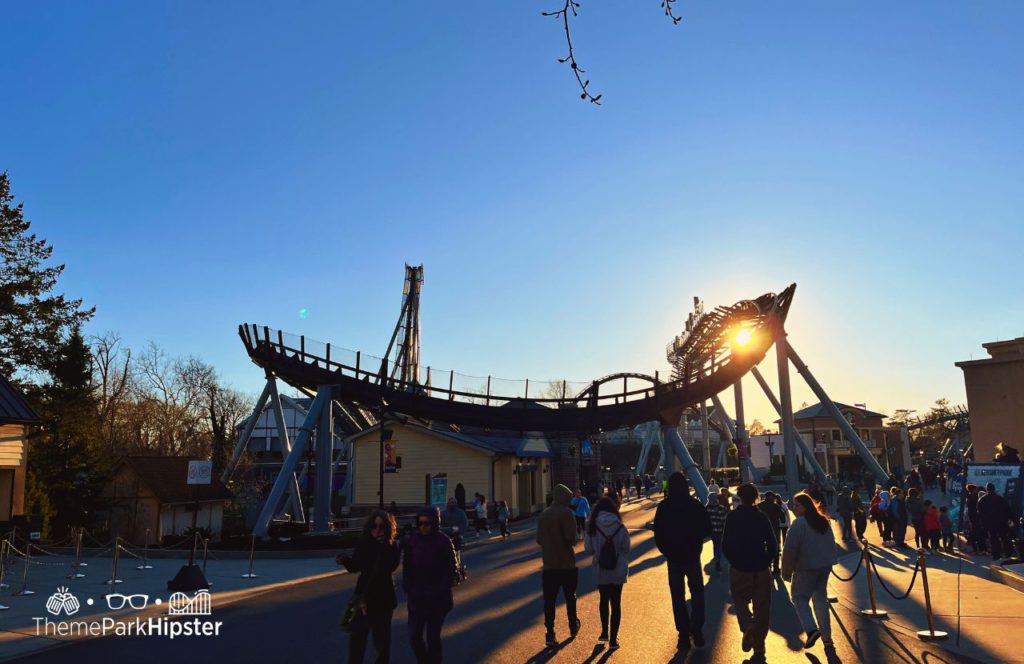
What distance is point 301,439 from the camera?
22.3 metres

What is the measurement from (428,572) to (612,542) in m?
2.50

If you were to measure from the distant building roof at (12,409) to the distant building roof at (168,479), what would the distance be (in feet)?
22.1

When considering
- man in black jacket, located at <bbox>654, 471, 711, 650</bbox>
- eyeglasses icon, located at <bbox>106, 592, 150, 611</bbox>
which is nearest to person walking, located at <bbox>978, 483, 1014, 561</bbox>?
man in black jacket, located at <bbox>654, 471, 711, 650</bbox>

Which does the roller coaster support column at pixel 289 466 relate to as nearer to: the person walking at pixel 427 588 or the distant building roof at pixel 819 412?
the person walking at pixel 427 588

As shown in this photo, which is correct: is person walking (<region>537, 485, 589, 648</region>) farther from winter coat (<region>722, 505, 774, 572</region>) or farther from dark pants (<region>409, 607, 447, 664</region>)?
dark pants (<region>409, 607, 447, 664</region>)

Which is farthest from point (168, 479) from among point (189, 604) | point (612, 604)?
point (612, 604)

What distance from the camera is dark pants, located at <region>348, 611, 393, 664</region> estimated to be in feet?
20.4

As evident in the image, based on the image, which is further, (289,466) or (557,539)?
(289,466)

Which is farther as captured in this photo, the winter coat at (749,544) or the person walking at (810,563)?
the person walking at (810,563)

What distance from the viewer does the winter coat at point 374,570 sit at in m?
6.22

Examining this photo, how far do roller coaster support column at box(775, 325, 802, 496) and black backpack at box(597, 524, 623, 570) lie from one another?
23.8 meters

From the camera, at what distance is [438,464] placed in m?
35.2

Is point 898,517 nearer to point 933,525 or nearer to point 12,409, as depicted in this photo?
point 933,525

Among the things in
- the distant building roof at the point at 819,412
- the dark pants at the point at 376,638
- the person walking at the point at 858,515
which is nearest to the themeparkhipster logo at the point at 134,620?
the dark pants at the point at 376,638
